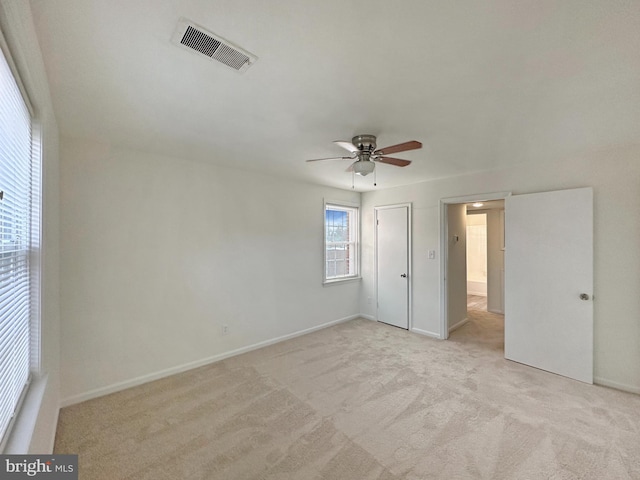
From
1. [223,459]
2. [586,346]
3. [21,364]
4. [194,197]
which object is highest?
[194,197]

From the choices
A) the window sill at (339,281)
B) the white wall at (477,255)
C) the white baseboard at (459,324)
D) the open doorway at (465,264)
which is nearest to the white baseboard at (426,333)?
the open doorway at (465,264)

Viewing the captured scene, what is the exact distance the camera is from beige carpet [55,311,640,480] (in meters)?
1.77

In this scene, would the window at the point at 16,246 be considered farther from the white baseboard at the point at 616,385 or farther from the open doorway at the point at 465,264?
the white baseboard at the point at 616,385

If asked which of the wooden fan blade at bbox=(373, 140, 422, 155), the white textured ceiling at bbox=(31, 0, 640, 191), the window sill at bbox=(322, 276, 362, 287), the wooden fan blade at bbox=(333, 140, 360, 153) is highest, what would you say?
the white textured ceiling at bbox=(31, 0, 640, 191)

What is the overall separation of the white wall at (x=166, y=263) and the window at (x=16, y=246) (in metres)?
1.07

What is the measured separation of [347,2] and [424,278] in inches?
152

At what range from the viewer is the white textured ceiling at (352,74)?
1.14m

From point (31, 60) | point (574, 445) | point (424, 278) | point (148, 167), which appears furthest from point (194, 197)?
point (574, 445)

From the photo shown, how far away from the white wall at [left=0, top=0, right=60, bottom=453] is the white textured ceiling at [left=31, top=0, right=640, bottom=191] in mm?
84

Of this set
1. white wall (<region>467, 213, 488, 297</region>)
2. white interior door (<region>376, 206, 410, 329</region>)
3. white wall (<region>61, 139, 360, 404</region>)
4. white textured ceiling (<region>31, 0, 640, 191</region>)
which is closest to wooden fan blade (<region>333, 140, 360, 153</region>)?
white textured ceiling (<region>31, 0, 640, 191</region>)

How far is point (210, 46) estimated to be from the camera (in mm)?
1328

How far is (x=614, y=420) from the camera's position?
2.22 metres

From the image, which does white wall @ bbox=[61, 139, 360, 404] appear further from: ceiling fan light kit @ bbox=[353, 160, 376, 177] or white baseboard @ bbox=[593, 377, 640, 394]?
white baseboard @ bbox=[593, 377, 640, 394]

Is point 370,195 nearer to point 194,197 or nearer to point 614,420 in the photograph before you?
point 194,197
